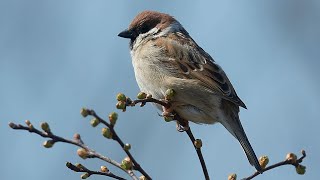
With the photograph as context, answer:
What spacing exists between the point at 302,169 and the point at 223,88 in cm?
116

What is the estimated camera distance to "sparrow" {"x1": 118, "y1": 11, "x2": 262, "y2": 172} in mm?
3033

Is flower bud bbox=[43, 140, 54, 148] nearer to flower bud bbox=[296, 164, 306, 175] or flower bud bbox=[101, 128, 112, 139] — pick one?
flower bud bbox=[101, 128, 112, 139]

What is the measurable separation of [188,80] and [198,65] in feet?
0.60

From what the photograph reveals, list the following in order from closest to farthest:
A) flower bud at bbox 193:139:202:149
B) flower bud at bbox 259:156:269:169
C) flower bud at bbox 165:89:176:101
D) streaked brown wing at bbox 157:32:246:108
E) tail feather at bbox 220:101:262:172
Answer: flower bud at bbox 193:139:202:149 < flower bud at bbox 259:156:269:169 < flower bud at bbox 165:89:176:101 < tail feather at bbox 220:101:262:172 < streaked brown wing at bbox 157:32:246:108

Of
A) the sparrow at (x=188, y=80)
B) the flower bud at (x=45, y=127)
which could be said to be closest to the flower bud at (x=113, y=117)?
the flower bud at (x=45, y=127)

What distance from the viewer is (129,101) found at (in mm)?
2061

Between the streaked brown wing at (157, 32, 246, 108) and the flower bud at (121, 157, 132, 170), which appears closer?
the flower bud at (121, 157, 132, 170)

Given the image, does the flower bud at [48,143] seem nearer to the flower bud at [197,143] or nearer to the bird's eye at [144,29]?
the flower bud at [197,143]

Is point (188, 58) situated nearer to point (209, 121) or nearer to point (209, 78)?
point (209, 78)

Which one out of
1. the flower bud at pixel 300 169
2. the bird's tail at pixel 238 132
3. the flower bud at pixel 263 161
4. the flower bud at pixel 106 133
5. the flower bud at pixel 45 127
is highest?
the flower bud at pixel 45 127

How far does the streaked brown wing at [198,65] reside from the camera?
10.4ft

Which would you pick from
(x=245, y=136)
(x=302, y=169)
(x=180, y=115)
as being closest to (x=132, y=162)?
(x=302, y=169)

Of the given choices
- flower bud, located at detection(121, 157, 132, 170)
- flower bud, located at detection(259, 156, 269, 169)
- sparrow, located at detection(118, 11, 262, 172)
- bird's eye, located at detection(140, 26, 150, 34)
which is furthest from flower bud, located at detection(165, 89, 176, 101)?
bird's eye, located at detection(140, 26, 150, 34)

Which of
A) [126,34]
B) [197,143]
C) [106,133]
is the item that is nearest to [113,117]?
[106,133]
